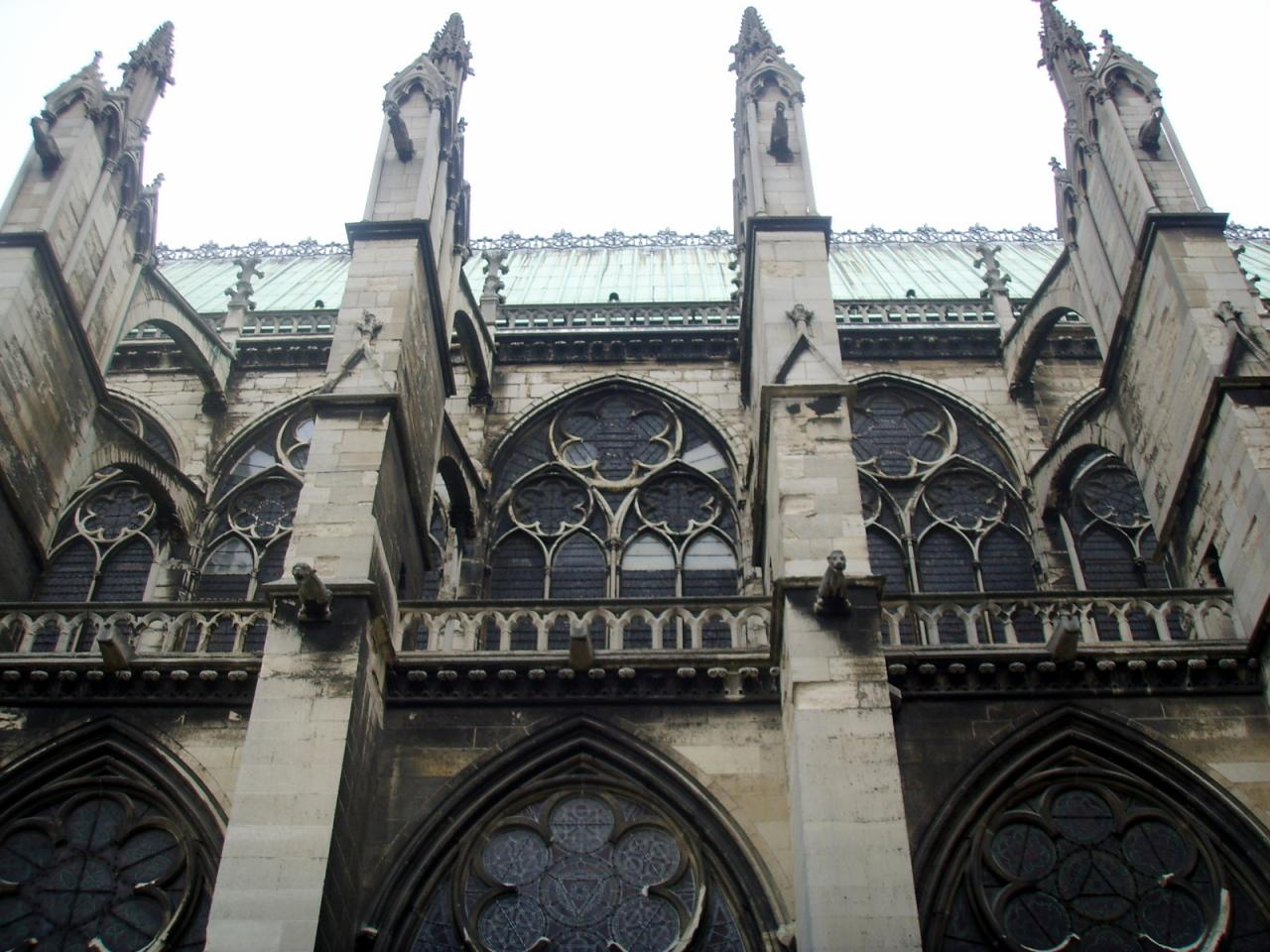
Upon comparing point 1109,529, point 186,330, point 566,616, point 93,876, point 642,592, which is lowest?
point 93,876

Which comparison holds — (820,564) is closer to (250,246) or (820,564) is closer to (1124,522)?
(1124,522)

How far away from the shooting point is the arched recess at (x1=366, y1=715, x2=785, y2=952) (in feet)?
32.4

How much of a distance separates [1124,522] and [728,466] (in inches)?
168

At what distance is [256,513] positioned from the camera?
15.5 m

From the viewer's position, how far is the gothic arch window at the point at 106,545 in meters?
14.8

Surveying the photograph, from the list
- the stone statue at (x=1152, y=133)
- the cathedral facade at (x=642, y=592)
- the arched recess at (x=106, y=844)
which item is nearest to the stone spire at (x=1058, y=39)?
the cathedral facade at (x=642, y=592)

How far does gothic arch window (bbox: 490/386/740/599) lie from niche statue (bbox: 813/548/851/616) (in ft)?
12.4

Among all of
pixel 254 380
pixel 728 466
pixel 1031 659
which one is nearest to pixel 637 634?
pixel 728 466

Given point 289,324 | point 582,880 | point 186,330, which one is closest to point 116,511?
point 186,330

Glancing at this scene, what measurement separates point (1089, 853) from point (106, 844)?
7.38 meters

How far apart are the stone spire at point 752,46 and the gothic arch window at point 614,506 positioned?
4.00 metres

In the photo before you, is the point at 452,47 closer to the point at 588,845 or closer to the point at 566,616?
the point at 566,616

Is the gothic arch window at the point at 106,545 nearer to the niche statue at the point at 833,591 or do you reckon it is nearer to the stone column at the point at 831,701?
the stone column at the point at 831,701

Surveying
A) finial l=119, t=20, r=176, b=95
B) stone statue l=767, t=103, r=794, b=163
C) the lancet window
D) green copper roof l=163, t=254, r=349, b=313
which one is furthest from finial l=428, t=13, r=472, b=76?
the lancet window
